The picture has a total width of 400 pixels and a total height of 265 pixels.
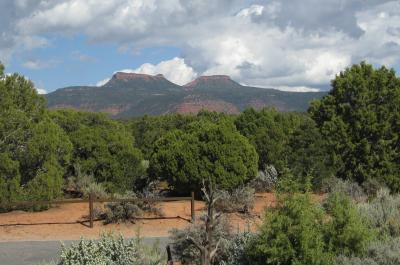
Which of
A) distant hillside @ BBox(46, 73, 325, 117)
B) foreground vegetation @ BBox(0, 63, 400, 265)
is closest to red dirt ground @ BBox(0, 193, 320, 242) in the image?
foreground vegetation @ BBox(0, 63, 400, 265)

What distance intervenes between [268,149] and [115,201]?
10719 mm

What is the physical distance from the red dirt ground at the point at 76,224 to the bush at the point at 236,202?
28 centimetres

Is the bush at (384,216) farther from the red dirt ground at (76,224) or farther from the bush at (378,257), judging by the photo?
the red dirt ground at (76,224)

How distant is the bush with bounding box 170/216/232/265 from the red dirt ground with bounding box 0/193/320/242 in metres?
3.73

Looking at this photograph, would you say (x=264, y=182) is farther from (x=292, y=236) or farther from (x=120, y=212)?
(x=292, y=236)

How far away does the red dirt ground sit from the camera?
1415cm

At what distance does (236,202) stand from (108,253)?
8.34 m

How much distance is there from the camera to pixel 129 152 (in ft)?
64.0

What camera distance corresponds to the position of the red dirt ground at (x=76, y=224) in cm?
1415

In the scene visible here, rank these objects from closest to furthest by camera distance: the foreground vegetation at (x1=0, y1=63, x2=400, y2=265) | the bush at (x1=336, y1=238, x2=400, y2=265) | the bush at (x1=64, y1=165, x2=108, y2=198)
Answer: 1. the bush at (x1=336, y1=238, x2=400, y2=265)
2. the foreground vegetation at (x1=0, y1=63, x2=400, y2=265)
3. the bush at (x1=64, y1=165, x2=108, y2=198)

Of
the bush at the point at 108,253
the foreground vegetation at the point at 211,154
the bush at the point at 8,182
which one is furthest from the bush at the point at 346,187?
the bush at the point at 108,253

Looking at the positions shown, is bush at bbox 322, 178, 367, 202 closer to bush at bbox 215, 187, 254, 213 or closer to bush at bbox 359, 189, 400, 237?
bush at bbox 215, 187, 254, 213

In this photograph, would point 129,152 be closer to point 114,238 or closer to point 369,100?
point 369,100

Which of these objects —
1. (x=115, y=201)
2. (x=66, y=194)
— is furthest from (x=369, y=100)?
(x=66, y=194)
